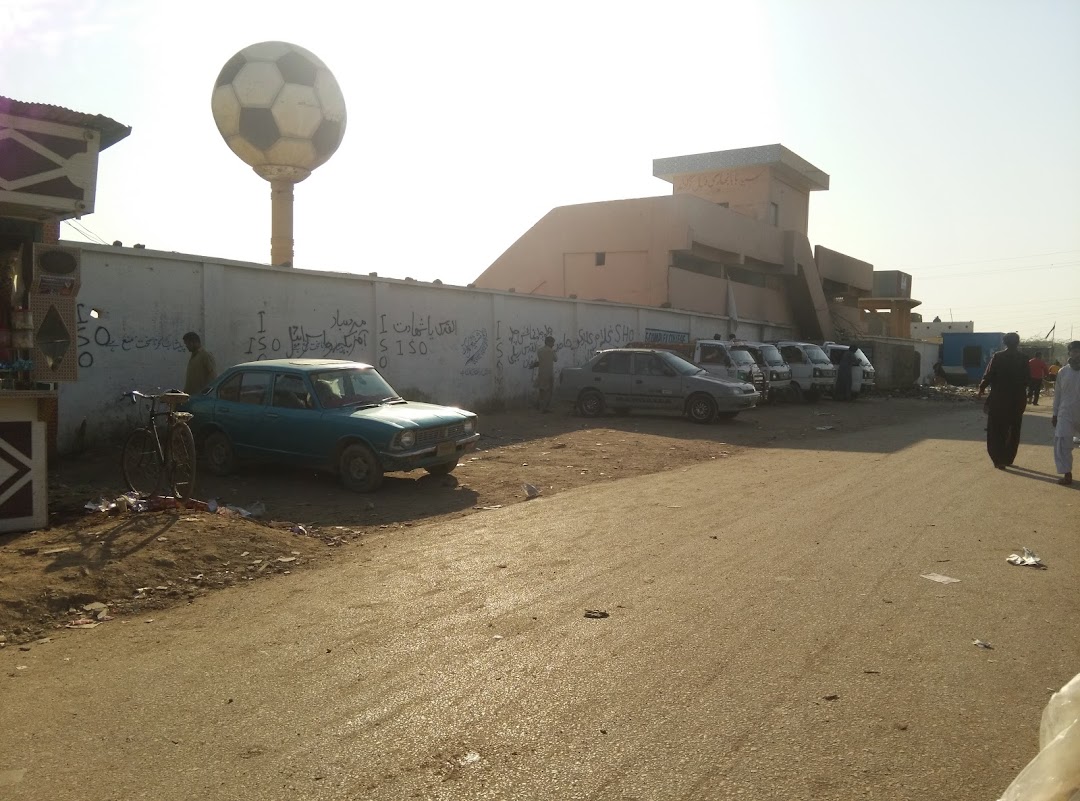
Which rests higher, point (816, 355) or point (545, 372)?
point (816, 355)

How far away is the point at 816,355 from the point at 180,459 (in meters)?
22.6

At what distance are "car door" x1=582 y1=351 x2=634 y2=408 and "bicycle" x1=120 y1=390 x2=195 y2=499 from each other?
38.8 ft

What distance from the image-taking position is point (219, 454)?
37.1 ft

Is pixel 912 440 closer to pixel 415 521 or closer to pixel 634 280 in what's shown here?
pixel 415 521

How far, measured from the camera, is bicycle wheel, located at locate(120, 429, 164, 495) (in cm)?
890

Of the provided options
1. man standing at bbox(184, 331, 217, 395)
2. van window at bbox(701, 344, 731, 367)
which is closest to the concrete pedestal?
man standing at bbox(184, 331, 217, 395)

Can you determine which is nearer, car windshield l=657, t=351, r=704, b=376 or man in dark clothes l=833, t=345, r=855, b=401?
car windshield l=657, t=351, r=704, b=376

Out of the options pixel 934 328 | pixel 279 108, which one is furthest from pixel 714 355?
pixel 934 328

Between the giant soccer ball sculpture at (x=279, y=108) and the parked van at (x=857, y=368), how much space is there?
17.8 m

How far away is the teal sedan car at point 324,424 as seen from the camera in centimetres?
1034

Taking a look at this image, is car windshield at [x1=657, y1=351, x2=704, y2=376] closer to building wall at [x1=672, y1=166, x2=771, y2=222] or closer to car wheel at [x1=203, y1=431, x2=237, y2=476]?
car wheel at [x1=203, y1=431, x2=237, y2=476]

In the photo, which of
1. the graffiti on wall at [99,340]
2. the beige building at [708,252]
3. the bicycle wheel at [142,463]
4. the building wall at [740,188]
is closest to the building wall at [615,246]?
the beige building at [708,252]

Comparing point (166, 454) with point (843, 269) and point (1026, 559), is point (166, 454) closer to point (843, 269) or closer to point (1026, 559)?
point (1026, 559)

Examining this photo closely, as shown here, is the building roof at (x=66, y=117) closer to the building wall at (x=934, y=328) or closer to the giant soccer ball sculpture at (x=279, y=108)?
the giant soccer ball sculpture at (x=279, y=108)
